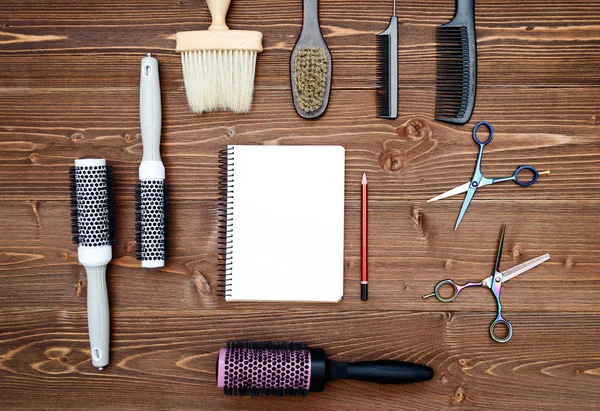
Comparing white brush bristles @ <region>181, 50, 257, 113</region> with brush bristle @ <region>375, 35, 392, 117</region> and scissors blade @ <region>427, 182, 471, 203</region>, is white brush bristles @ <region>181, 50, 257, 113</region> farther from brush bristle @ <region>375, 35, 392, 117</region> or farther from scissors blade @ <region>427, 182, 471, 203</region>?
scissors blade @ <region>427, 182, 471, 203</region>

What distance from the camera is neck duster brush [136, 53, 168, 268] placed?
805 mm

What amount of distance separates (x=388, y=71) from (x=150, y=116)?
1.26 ft

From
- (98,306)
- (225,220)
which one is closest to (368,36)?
(225,220)

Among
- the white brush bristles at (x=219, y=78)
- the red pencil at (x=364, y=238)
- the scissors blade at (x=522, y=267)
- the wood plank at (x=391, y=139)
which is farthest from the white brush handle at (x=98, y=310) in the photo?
the scissors blade at (x=522, y=267)

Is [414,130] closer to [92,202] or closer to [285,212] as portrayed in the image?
[285,212]

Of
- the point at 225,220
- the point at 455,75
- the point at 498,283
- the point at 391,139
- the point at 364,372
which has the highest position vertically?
the point at 455,75

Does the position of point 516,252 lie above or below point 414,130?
below

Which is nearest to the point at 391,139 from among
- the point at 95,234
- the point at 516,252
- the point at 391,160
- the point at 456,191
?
the point at 391,160

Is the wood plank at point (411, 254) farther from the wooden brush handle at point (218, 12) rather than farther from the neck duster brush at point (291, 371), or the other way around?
the wooden brush handle at point (218, 12)

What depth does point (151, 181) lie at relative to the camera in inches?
31.7

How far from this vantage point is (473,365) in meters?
0.86

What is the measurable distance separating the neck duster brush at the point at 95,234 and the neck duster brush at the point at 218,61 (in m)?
0.19

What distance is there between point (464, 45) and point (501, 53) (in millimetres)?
67

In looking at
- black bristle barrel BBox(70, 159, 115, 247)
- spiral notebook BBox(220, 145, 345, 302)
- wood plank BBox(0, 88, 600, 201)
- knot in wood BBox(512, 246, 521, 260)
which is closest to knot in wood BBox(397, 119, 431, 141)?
wood plank BBox(0, 88, 600, 201)
